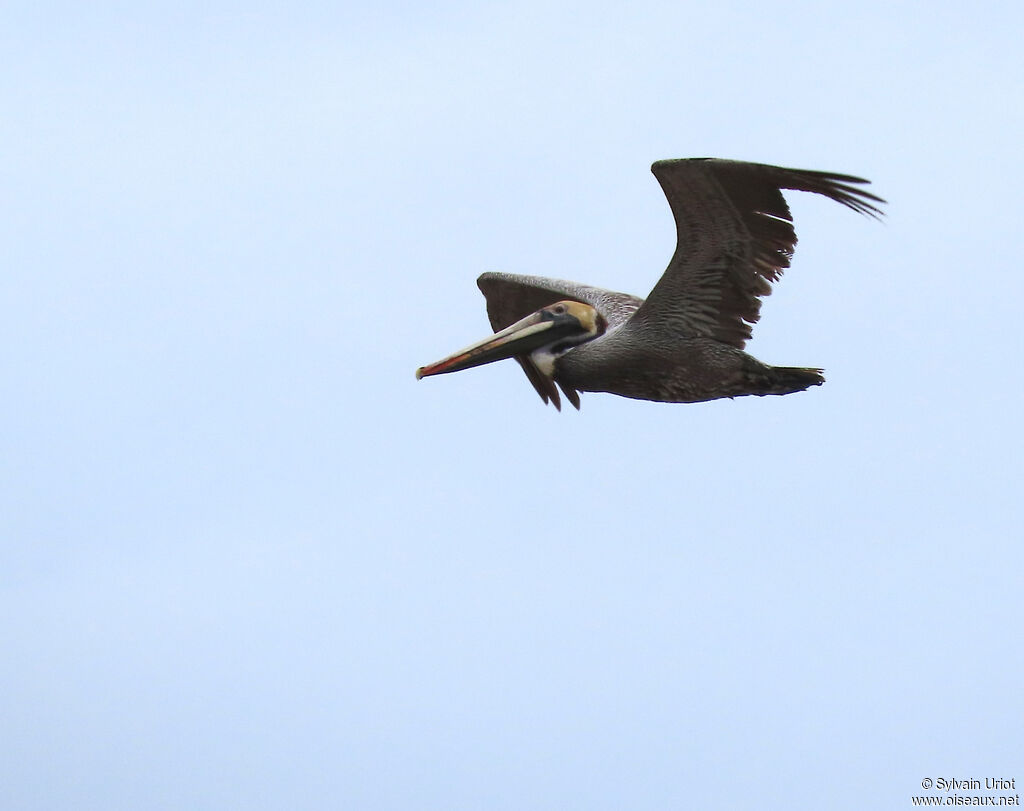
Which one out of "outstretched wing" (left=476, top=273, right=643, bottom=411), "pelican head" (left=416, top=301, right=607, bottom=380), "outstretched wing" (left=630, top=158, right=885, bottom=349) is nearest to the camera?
"outstretched wing" (left=630, top=158, right=885, bottom=349)

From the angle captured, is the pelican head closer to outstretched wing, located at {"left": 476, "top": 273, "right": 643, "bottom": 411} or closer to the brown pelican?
the brown pelican

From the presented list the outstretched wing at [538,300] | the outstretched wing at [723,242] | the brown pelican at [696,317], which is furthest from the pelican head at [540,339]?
the outstretched wing at [723,242]

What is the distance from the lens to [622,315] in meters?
15.0

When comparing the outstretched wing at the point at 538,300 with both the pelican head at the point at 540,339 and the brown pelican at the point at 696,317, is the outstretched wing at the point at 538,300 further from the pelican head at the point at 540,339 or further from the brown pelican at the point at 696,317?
the brown pelican at the point at 696,317

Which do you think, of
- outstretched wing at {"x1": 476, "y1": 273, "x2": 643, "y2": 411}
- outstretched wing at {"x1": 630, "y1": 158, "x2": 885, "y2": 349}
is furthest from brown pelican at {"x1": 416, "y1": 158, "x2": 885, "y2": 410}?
outstretched wing at {"x1": 476, "y1": 273, "x2": 643, "y2": 411}

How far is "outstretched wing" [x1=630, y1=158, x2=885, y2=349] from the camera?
41.0 ft

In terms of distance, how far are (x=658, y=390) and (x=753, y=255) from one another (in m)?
1.40

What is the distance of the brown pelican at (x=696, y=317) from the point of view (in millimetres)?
12656

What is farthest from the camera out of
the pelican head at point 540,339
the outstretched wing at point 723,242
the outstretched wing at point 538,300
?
the outstretched wing at point 538,300

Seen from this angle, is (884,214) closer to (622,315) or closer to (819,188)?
(819,188)

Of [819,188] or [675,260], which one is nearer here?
[819,188]

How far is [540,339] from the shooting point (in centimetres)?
1445

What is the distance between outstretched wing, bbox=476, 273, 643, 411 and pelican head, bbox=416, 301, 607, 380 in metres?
0.24

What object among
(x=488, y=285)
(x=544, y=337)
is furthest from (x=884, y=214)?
(x=488, y=285)
